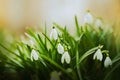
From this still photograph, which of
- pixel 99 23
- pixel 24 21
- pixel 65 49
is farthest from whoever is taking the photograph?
pixel 24 21

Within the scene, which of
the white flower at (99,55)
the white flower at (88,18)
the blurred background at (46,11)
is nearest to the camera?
the white flower at (99,55)

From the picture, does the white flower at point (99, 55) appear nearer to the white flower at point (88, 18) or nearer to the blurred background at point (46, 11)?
the white flower at point (88, 18)

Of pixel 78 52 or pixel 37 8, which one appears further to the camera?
pixel 37 8

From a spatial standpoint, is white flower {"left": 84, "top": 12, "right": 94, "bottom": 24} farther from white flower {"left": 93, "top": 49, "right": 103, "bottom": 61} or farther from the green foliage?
white flower {"left": 93, "top": 49, "right": 103, "bottom": 61}

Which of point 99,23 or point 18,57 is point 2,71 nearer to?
point 18,57

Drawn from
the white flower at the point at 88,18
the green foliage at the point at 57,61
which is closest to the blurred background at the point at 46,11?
the white flower at the point at 88,18

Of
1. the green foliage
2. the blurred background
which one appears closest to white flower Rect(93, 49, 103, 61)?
the green foliage

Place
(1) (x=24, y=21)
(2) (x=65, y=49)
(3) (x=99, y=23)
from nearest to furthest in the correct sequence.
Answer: (2) (x=65, y=49), (3) (x=99, y=23), (1) (x=24, y=21)

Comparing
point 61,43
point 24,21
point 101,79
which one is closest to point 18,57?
point 61,43

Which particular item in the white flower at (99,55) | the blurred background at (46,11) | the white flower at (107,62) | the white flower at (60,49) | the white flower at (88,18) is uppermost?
the blurred background at (46,11)
